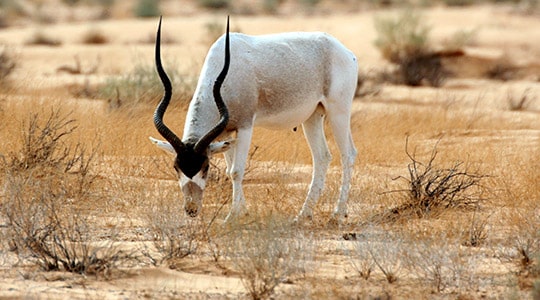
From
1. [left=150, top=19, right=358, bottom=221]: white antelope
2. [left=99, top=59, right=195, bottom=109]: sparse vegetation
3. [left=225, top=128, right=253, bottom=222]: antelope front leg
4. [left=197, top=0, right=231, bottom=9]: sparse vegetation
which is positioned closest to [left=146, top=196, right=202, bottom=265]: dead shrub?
[left=150, top=19, right=358, bottom=221]: white antelope

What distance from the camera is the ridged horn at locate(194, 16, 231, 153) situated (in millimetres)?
8242

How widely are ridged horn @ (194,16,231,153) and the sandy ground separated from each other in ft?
4.49

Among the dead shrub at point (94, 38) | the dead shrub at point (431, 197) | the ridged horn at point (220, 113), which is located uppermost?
the dead shrub at point (94, 38)

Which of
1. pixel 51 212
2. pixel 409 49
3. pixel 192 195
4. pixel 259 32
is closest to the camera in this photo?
pixel 51 212

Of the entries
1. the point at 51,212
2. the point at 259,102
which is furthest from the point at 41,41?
the point at 51,212

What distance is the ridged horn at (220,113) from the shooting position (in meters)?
8.24

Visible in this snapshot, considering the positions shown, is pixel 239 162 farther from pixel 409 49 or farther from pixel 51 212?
pixel 409 49

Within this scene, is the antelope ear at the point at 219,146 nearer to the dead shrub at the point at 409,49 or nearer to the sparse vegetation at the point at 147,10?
the dead shrub at the point at 409,49

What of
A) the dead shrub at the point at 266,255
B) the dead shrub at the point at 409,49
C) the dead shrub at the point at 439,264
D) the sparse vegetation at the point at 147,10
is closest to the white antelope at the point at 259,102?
the dead shrub at the point at 266,255

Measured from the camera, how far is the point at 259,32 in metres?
29.1

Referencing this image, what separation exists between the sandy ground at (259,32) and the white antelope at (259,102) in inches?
52.8

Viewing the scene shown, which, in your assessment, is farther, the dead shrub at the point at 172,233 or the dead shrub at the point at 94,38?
the dead shrub at the point at 94,38

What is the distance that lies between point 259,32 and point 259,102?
2020cm

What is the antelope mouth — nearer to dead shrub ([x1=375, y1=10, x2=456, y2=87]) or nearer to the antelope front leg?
the antelope front leg
